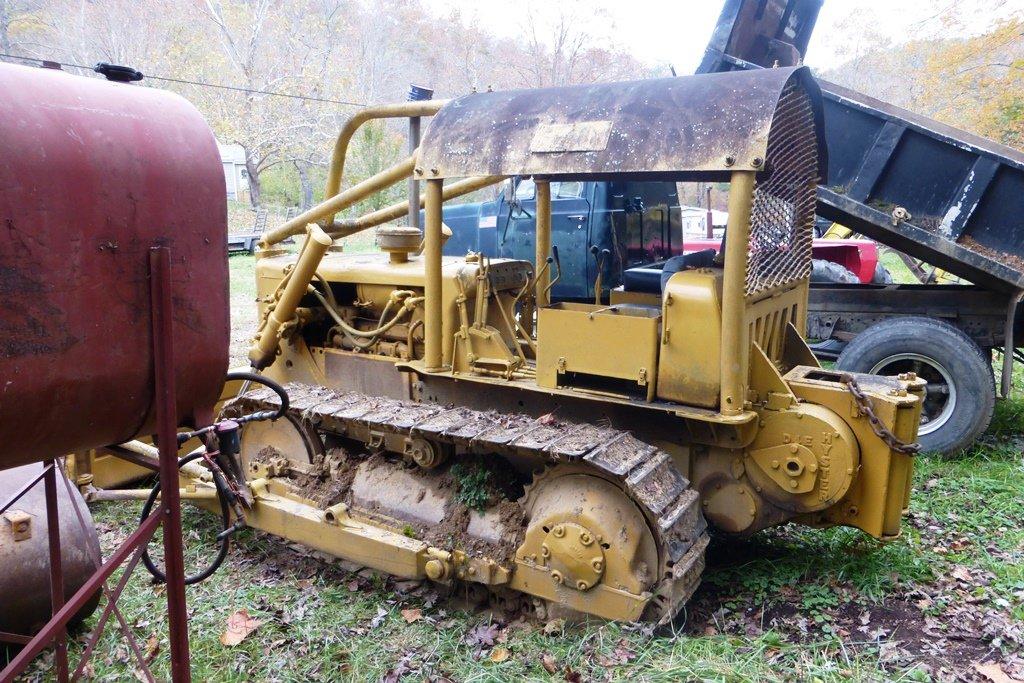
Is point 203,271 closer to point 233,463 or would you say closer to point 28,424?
point 28,424

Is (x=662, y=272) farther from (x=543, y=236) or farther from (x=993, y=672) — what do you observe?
(x=993, y=672)

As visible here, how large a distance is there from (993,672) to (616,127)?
117 inches

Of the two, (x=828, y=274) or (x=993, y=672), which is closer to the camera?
(x=993, y=672)

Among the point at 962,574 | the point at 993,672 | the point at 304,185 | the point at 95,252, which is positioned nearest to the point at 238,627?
the point at 95,252

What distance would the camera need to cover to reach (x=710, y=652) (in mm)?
3525

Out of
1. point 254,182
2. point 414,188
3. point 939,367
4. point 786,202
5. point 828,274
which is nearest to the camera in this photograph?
point 786,202

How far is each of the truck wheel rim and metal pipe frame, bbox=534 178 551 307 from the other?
3042 millimetres

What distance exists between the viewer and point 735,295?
3.63 meters

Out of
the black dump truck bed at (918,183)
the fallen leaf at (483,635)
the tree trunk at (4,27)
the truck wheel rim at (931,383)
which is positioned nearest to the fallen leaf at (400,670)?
the fallen leaf at (483,635)

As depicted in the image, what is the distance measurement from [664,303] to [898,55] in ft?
113

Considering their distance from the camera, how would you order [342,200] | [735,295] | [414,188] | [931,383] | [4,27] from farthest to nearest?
1. [4,27]
2. [931,383]
3. [342,200]
4. [414,188]
5. [735,295]

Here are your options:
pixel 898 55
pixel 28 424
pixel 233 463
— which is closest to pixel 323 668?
pixel 233 463

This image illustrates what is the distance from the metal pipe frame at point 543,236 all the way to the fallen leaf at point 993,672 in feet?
9.58

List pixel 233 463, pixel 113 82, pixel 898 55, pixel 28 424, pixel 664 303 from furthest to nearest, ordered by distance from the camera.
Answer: pixel 898 55 < pixel 664 303 < pixel 233 463 < pixel 113 82 < pixel 28 424
